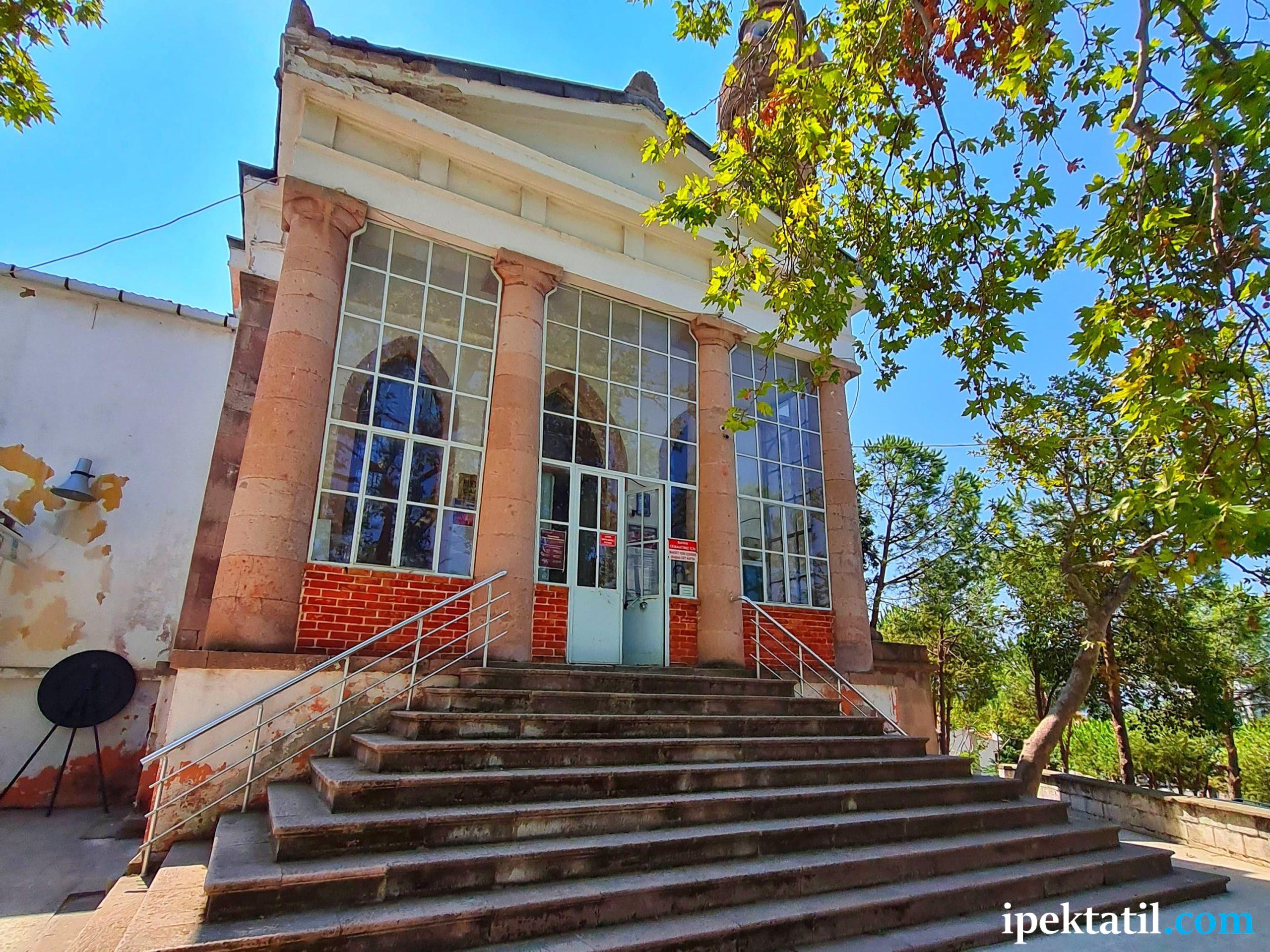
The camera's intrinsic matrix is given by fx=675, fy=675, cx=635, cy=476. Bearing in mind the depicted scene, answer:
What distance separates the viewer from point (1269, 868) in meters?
7.73

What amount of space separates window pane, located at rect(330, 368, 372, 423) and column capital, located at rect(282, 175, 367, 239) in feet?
5.27

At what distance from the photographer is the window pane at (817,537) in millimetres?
10117

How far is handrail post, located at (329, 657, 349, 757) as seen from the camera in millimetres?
5617

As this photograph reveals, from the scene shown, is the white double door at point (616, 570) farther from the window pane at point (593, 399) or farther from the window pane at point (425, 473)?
the window pane at point (425, 473)

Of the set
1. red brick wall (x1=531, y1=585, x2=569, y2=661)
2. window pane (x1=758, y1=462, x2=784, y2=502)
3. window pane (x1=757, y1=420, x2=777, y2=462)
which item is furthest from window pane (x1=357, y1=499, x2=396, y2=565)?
window pane (x1=757, y1=420, x2=777, y2=462)

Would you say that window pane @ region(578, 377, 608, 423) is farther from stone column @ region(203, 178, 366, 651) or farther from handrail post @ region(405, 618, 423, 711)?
handrail post @ region(405, 618, 423, 711)

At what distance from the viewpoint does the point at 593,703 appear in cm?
618

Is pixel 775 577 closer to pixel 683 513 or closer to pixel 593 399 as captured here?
pixel 683 513

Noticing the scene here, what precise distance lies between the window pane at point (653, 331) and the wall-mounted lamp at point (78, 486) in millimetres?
7518

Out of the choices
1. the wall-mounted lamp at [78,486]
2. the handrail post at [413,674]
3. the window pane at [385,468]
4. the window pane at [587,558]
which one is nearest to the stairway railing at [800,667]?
the window pane at [587,558]

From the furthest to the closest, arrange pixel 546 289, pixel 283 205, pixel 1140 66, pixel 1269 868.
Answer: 1. pixel 546 289
2. pixel 1269 868
3. pixel 283 205
4. pixel 1140 66

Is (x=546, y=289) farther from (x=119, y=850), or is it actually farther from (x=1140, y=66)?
(x=119, y=850)

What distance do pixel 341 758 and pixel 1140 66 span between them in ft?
23.5

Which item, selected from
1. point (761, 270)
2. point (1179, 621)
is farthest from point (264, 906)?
point (1179, 621)
